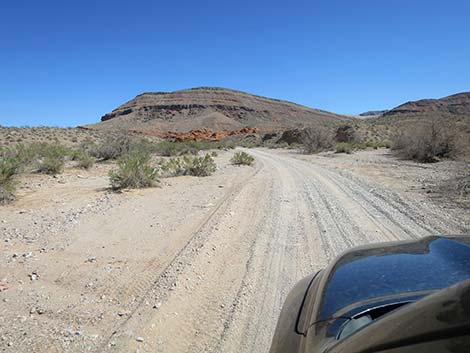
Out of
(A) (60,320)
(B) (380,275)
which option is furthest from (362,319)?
(A) (60,320)

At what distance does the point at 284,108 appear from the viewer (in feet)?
434

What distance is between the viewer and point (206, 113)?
119688 mm

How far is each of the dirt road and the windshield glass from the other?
139cm

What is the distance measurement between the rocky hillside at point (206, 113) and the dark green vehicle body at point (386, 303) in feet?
343

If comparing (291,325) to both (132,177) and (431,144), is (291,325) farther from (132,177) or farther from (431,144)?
(431,144)

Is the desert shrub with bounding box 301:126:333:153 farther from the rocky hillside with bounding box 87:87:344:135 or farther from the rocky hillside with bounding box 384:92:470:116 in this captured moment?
the rocky hillside with bounding box 384:92:470:116

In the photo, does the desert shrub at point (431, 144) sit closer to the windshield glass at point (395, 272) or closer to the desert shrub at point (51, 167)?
the desert shrub at point (51, 167)

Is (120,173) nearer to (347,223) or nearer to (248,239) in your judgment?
(248,239)

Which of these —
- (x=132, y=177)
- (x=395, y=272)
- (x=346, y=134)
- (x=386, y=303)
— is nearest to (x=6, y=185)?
(x=132, y=177)

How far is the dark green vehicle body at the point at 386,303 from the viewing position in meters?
1.13

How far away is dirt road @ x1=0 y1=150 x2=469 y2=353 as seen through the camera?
3432mm

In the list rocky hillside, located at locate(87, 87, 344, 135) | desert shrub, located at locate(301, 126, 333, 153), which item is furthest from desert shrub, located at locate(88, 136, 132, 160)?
rocky hillside, located at locate(87, 87, 344, 135)

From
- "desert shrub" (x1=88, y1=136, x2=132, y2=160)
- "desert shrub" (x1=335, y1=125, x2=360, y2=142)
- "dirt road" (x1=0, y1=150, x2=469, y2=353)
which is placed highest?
"desert shrub" (x1=335, y1=125, x2=360, y2=142)

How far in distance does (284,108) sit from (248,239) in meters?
130
